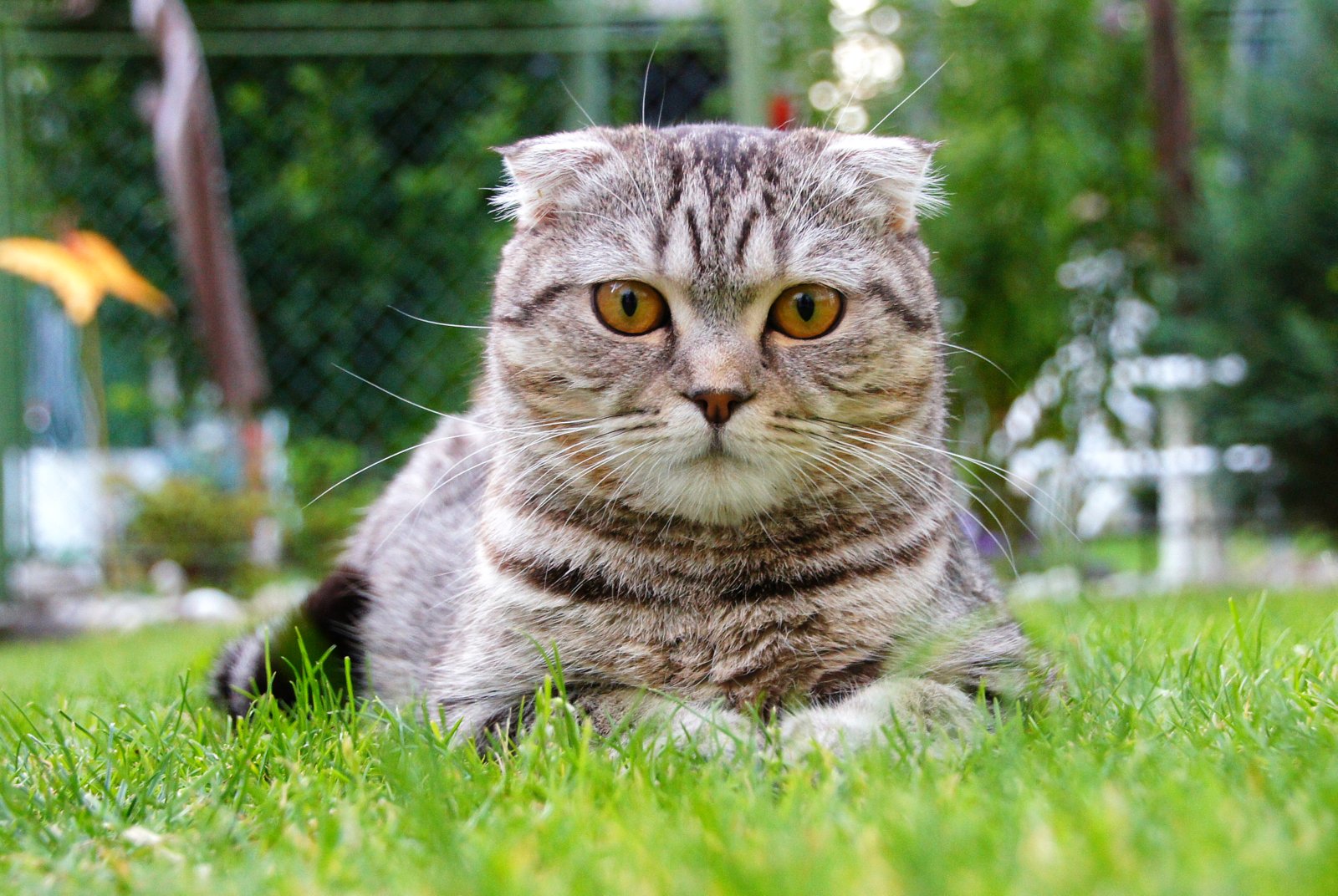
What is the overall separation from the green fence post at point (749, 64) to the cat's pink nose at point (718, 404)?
9.37ft

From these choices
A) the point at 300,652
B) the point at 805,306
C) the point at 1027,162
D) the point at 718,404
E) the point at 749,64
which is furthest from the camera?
the point at 1027,162

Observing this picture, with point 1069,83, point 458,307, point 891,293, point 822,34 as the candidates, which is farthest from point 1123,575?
point 891,293

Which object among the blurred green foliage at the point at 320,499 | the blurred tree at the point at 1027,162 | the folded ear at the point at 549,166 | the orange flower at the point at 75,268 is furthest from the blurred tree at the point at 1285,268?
the orange flower at the point at 75,268

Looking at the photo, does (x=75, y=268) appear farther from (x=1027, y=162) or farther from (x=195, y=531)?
(x=1027, y=162)

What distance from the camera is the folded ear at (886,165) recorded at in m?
1.92

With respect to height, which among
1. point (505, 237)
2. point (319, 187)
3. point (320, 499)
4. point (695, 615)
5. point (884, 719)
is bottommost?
point (320, 499)

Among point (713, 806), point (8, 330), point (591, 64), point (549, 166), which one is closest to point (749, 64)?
point (591, 64)

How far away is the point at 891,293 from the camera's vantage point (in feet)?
6.07

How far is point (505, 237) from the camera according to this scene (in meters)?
5.49

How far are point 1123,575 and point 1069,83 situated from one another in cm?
226

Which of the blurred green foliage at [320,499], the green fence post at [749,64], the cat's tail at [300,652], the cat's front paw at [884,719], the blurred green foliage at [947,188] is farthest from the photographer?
the blurred green foliage at [320,499]

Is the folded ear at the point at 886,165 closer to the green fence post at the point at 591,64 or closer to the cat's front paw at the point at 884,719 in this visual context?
the cat's front paw at the point at 884,719

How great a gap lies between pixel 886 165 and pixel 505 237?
3785 mm

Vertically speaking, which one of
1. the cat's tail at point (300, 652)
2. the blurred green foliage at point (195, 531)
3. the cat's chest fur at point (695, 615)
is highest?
the cat's chest fur at point (695, 615)
